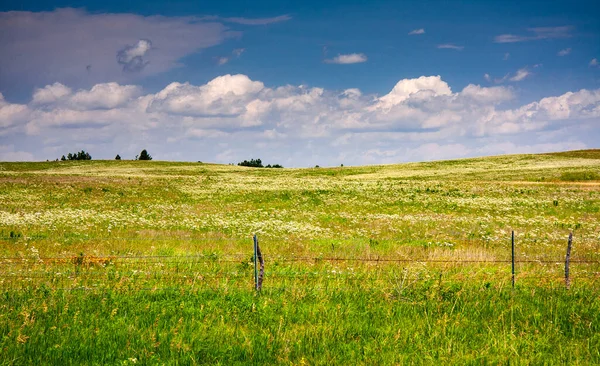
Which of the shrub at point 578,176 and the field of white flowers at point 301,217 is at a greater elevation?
the shrub at point 578,176

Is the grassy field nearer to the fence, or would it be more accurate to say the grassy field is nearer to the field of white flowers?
the fence

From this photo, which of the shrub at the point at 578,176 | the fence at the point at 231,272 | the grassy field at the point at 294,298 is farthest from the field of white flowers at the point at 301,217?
the shrub at the point at 578,176

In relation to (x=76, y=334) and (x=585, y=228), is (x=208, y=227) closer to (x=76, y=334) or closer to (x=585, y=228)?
(x=76, y=334)

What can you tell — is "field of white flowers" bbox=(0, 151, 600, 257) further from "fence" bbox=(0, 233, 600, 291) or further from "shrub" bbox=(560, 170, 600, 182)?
"shrub" bbox=(560, 170, 600, 182)

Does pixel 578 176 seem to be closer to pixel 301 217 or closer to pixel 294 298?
pixel 301 217

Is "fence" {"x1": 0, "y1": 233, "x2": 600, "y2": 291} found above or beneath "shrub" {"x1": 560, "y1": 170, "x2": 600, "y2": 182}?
beneath

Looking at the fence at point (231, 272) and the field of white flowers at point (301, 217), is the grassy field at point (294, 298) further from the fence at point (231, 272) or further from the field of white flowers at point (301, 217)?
the field of white flowers at point (301, 217)

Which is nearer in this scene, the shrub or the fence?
the fence

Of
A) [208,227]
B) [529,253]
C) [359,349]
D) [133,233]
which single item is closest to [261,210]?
[208,227]

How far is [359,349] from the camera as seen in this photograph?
25.0 feet

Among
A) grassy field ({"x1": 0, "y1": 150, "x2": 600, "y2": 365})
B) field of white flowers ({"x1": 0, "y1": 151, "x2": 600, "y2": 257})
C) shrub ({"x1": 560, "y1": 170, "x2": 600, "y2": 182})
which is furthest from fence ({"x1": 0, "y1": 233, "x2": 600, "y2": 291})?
shrub ({"x1": 560, "y1": 170, "x2": 600, "y2": 182})

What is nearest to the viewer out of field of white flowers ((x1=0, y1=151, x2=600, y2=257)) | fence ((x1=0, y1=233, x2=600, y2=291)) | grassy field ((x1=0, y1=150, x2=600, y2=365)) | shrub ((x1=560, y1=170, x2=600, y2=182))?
grassy field ((x1=0, y1=150, x2=600, y2=365))

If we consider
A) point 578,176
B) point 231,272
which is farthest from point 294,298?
point 578,176

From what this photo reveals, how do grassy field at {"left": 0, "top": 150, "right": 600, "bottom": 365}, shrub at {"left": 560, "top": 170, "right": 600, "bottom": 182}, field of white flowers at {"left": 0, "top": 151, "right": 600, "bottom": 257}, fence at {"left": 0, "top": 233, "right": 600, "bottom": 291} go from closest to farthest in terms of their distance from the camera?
grassy field at {"left": 0, "top": 150, "right": 600, "bottom": 365}
fence at {"left": 0, "top": 233, "right": 600, "bottom": 291}
field of white flowers at {"left": 0, "top": 151, "right": 600, "bottom": 257}
shrub at {"left": 560, "top": 170, "right": 600, "bottom": 182}
